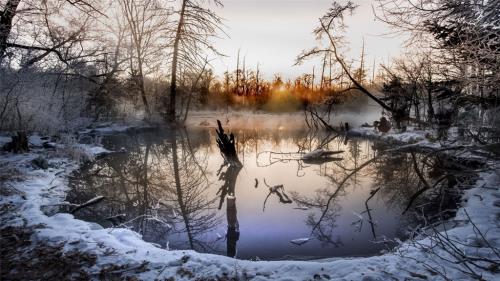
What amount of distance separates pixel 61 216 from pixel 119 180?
17.4 feet

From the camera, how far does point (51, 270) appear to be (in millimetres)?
4641

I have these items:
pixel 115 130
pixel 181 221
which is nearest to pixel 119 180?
pixel 181 221

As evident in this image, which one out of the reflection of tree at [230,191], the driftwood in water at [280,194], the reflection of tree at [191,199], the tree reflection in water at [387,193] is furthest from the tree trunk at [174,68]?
the driftwood in water at [280,194]

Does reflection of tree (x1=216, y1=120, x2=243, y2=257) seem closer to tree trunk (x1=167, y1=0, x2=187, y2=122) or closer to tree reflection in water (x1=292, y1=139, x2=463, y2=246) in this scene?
tree reflection in water (x1=292, y1=139, x2=463, y2=246)

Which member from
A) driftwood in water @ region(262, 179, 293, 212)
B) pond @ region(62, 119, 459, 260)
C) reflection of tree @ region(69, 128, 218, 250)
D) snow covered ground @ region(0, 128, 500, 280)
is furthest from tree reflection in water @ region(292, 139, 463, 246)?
reflection of tree @ region(69, 128, 218, 250)

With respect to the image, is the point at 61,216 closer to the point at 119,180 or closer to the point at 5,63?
the point at 119,180

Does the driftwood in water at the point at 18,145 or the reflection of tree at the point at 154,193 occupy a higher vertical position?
the driftwood in water at the point at 18,145

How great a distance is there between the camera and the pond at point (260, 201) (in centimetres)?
703

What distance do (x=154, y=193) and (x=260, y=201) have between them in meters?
3.16

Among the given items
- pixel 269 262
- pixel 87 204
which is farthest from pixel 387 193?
pixel 87 204

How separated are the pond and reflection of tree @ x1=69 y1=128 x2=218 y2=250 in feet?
0.09

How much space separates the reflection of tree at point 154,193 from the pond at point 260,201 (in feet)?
0.09

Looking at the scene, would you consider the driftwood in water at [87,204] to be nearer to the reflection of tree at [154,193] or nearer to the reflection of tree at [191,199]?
the reflection of tree at [154,193]

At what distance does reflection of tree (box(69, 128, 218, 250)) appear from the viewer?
25.4 ft
